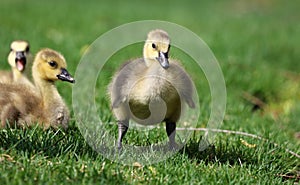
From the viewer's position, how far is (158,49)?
4004 millimetres

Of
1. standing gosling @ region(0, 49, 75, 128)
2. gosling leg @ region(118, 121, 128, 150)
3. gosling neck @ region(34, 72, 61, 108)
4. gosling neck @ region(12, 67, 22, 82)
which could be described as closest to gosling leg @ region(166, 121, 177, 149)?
gosling leg @ region(118, 121, 128, 150)

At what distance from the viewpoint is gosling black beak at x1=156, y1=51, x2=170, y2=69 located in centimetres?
389

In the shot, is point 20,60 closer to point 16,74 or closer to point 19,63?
A: point 19,63

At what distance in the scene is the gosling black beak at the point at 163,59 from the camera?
3893 millimetres

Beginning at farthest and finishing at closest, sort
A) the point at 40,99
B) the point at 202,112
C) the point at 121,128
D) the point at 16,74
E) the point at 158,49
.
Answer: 1. the point at 202,112
2. the point at 16,74
3. the point at 40,99
4. the point at 121,128
5. the point at 158,49

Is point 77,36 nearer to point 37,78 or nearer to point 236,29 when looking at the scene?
point 236,29

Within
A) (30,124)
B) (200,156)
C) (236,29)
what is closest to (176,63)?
(200,156)

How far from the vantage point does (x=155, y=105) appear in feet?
13.0

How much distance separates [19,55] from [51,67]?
113 centimetres

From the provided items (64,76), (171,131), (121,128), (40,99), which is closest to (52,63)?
(64,76)

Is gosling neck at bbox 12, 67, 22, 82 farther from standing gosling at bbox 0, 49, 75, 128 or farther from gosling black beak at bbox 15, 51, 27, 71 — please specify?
standing gosling at bbox 0, 49, 75, 128

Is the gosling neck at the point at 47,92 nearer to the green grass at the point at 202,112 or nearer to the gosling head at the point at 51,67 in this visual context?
the gosling head at the point at 51,67

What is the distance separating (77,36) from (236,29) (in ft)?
12.0

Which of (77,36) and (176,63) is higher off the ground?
(77,36)
